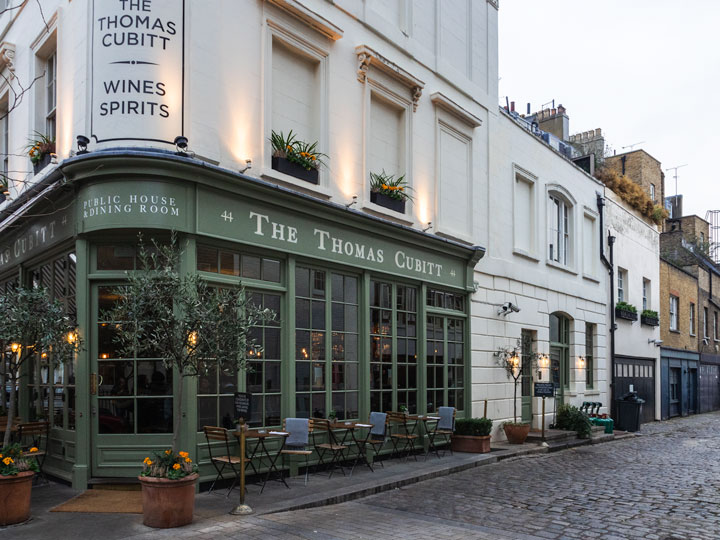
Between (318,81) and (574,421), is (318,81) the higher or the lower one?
the higher one

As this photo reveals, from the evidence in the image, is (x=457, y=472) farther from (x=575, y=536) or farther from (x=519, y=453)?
(x=575, y=536)

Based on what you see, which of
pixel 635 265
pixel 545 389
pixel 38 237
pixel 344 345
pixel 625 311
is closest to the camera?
pixel 38 237

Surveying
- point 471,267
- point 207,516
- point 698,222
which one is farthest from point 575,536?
point 698,222

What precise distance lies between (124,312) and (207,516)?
270 cm

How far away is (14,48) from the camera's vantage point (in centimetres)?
1305


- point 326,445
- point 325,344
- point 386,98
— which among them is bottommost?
point 326,445

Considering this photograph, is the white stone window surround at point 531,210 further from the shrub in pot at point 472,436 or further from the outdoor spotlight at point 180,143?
the outdoor spotlight at point 180,143

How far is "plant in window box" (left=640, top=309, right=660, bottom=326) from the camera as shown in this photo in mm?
26297

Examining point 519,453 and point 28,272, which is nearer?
point 28,272

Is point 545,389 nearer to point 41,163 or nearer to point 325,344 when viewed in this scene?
point 325,344

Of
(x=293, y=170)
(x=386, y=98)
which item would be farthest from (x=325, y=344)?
(x=386, y=98)

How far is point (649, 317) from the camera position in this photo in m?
26.5

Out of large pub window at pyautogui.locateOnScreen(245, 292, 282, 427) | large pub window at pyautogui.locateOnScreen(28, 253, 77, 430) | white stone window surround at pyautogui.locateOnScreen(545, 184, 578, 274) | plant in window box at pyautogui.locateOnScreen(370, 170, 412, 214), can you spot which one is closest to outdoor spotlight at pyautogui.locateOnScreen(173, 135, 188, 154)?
large pub window at pyautogui.locateOnScreen(28, 253, 77, 430)

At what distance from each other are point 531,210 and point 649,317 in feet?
33.8
